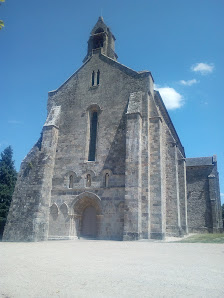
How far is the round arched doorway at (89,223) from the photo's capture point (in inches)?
700

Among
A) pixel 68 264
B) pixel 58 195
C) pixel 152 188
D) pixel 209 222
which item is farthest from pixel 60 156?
pixel 209 222

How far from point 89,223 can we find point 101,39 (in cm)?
1594

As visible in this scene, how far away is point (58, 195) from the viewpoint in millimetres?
18578

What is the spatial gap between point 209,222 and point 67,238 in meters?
19.7

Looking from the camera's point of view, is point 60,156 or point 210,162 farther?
point 210,162

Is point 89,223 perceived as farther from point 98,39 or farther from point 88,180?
point 98,39

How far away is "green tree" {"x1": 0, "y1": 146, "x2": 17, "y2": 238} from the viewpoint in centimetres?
2303

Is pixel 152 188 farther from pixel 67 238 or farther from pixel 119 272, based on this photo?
pixel 119 272

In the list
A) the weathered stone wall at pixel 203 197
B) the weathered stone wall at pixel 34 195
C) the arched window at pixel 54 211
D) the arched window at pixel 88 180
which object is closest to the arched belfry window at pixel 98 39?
the weathered stone wall at pixel 34 195

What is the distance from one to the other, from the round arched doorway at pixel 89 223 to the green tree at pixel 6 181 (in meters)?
8.65

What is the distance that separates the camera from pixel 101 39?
22.8m

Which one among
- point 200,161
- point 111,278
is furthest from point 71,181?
point 200,161

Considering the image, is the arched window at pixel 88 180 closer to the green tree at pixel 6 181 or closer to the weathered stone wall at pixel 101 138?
the weathered stone wall at pixel 101 138

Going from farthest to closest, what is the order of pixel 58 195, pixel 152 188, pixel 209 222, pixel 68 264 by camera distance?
pixel 209 222 → pixel 58 195 → pixel 152 188 → pixel 68 264
